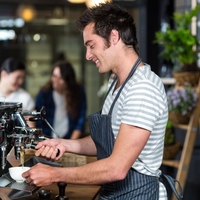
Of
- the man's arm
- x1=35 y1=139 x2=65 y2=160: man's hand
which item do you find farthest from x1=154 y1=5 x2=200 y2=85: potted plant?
the man's arm

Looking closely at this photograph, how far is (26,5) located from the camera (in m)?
7.00

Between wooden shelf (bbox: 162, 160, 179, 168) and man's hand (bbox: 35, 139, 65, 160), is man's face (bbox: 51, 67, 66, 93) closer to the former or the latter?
wooden shelf (bbox: 162, 160, 179, 168)

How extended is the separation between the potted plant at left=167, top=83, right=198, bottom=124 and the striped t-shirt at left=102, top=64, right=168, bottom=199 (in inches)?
84.8

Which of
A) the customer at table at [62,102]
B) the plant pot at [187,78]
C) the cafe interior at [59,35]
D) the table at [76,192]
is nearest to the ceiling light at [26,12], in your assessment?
the cafe interior at [59,35]

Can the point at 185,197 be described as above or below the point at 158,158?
below

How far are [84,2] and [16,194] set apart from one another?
4.97 metres

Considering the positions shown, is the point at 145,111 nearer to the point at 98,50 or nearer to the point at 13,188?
the point at 98,50

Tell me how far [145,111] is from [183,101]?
243 cm

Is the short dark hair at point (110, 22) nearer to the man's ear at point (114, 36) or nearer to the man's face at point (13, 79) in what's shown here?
the man's ear at point (114, 36)

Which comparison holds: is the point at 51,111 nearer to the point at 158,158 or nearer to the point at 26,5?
the point at 26,5

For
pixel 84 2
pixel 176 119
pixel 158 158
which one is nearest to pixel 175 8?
pixel 84 2

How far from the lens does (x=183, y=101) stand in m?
4.55

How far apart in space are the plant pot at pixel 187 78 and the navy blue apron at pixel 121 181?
7.60 ft

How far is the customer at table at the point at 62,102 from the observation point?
17.4 ft
